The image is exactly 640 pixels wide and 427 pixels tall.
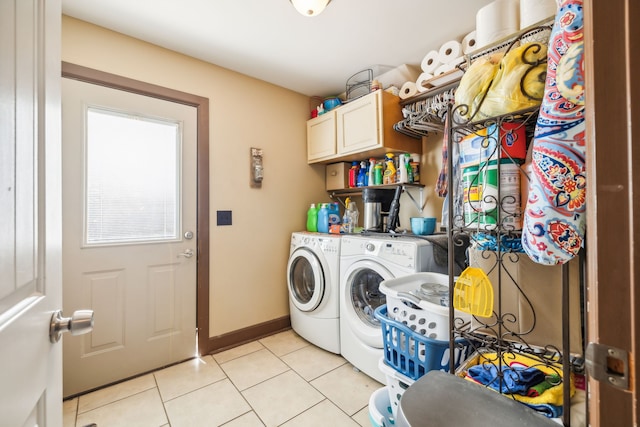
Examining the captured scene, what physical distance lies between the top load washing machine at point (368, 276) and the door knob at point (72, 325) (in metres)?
1.46

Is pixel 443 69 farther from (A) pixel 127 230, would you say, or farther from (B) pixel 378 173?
(A) pixel 127 230

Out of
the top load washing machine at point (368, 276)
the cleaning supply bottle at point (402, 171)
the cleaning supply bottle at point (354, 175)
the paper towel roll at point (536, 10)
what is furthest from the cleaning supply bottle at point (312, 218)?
the paper towel roll at point (536, 10)

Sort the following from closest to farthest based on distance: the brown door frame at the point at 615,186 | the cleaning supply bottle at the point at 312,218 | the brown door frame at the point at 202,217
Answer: the brown door frame at the point at 615,186
the brown door frame at the point at 202,217
the cleaning supply bottle at the point at 312,218

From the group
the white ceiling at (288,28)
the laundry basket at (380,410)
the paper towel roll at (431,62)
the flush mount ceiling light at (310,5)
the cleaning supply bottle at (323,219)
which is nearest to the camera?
the laundry basket at (380,410)

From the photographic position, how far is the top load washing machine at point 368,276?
5.36 ft

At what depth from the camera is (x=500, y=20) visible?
123 cm

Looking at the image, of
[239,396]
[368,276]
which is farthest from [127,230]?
[368,276]

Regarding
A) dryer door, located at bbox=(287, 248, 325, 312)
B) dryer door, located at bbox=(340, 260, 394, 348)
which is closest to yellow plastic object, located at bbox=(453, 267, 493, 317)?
dryer door, located at bbox=(340, 260, 394, 348)

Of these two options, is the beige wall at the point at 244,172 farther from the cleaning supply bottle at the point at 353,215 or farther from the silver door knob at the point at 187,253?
the cleaning supply bottle at the point at 353,215

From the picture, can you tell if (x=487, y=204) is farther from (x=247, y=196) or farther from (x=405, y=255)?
(x=247, y=196)

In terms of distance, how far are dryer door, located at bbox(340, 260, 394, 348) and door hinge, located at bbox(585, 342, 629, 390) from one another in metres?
1.33

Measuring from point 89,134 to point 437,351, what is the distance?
93.0 inches

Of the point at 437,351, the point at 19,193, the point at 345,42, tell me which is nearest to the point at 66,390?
the point at 19,193

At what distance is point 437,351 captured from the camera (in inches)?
42.4
